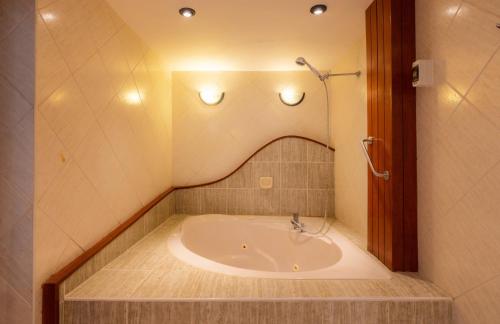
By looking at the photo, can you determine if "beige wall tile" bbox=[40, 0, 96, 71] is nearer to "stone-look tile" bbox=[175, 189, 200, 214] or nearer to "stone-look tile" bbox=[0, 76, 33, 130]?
"stone-look tile" bbox=[0, 76, 33, 130]

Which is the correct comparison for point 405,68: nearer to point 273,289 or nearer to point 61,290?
point 273,289

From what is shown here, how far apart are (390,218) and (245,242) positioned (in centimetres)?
119

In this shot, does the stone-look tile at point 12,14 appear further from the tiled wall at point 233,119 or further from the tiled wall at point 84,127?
the tiled wall at point 233,119

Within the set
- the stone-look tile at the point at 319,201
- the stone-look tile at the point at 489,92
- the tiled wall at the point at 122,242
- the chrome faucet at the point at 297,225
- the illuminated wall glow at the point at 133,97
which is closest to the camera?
the stone-look tile at the point at 489,92

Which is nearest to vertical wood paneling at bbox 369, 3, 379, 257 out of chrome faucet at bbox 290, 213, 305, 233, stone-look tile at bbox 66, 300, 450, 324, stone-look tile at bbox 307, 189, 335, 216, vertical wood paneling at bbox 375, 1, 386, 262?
vertical wood paneling at bbox 375, 1, 386, 262

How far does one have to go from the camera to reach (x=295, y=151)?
2.23 meters

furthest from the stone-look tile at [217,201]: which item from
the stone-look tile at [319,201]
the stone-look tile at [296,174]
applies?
the stone-look tile at [319,201]

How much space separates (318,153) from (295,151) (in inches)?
8.0

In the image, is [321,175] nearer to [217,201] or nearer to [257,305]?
[217,201]

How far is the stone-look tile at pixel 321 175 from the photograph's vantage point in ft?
7.30

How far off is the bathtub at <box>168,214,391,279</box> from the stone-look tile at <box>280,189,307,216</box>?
0.35 ft

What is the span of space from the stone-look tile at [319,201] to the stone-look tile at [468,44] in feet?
4.63

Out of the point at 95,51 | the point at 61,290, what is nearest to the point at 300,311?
the point at 61,290

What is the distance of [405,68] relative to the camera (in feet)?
3.72
